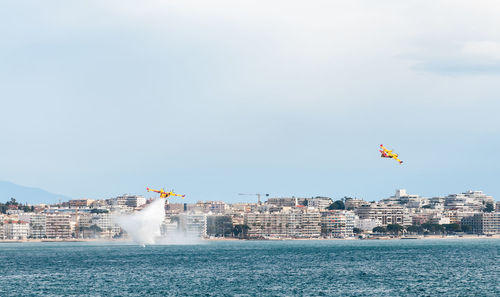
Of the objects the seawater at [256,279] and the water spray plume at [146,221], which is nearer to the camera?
the seawater at [256,279]

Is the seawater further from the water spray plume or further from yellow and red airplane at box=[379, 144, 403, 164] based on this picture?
the water spray plume

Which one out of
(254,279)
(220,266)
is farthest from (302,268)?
(254,279)

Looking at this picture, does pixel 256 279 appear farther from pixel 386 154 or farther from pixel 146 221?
pixel 146 221

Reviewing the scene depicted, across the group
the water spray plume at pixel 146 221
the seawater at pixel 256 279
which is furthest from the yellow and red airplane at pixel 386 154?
the water spray plume at pixel 146 221

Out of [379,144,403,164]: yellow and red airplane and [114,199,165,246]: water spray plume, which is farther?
[114,199,165,246]: water spray plume

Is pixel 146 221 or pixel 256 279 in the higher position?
pixel 146 221

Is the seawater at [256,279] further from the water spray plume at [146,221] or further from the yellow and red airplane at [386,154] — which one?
the water spray plume at [146,221]

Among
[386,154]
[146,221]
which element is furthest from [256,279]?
[146,221]

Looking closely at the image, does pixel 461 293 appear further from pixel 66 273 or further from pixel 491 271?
pixel 66 273

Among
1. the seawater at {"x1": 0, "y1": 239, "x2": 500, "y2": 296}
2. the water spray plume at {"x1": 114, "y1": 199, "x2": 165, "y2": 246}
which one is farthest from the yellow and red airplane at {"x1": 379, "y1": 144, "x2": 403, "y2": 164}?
the water spray plume at {"x1": 114, "y1": 199, "x2": 165, "y2": 246}

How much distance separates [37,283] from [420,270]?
37.5 metres

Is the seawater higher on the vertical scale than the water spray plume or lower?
lower

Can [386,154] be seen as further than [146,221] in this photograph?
No

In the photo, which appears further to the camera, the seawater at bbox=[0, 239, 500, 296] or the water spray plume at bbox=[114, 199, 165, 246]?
the water spray plume at bbox=[114, 199, 165, 246]
